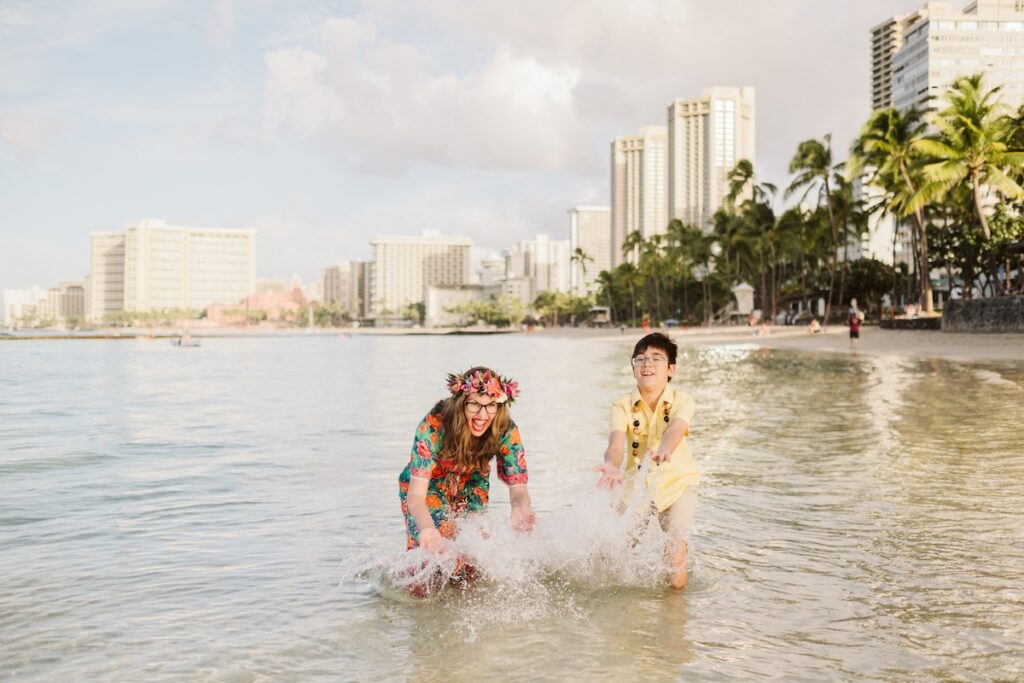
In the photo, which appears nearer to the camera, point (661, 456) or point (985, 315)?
point (661, 456)

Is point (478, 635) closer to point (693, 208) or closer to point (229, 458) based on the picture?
point (229, 458)

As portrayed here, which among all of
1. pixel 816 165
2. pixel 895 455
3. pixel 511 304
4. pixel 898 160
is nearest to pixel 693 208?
pixel 511 304

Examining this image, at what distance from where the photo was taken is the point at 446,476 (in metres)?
4.89

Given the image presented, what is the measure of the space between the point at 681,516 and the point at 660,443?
16.4 inches

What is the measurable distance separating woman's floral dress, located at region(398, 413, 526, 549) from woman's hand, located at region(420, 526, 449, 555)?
0.27 m

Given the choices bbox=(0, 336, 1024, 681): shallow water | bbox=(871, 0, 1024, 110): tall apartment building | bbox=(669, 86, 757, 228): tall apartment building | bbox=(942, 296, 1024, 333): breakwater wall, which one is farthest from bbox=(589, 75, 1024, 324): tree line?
bbox=(871, 0, 1024, 110): tall apartment building

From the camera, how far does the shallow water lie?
3939 mm

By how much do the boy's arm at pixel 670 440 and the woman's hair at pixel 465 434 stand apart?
0.82m

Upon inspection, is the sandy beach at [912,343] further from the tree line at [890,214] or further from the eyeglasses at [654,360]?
the eyeglasses at [654,360]

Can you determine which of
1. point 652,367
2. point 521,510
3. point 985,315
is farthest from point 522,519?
point 985,315

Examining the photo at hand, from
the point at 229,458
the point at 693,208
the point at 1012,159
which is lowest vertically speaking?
the point at 229,458

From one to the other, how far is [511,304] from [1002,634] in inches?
7384

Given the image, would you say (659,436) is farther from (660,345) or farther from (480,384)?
(480,384)

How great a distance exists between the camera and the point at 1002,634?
13.4ft
